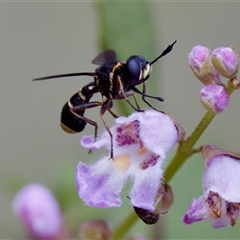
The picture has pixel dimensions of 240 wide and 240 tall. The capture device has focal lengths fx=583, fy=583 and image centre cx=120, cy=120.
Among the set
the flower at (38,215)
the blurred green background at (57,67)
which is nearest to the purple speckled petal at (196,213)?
the flower at (38,215)

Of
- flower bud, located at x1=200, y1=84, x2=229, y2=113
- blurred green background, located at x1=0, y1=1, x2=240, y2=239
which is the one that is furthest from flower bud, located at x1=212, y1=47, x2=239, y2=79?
blurred green background, located at x1=0, y1=1, x2=240, y2=239

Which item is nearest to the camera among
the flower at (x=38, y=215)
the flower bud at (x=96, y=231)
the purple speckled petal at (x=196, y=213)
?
the purple speckled petal at (x=196, y=213)

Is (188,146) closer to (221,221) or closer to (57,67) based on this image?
(221,221)

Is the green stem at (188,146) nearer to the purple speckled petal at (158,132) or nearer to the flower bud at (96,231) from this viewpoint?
the purple speckled petal at (158,132)

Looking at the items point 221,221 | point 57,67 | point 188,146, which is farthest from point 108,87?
point 57,67

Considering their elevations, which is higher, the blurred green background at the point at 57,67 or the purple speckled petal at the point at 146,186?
the purple speckled petal at the point at 146,186

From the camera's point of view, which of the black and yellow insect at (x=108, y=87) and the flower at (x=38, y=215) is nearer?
the black and yellow insect at (x=108, y=87)
